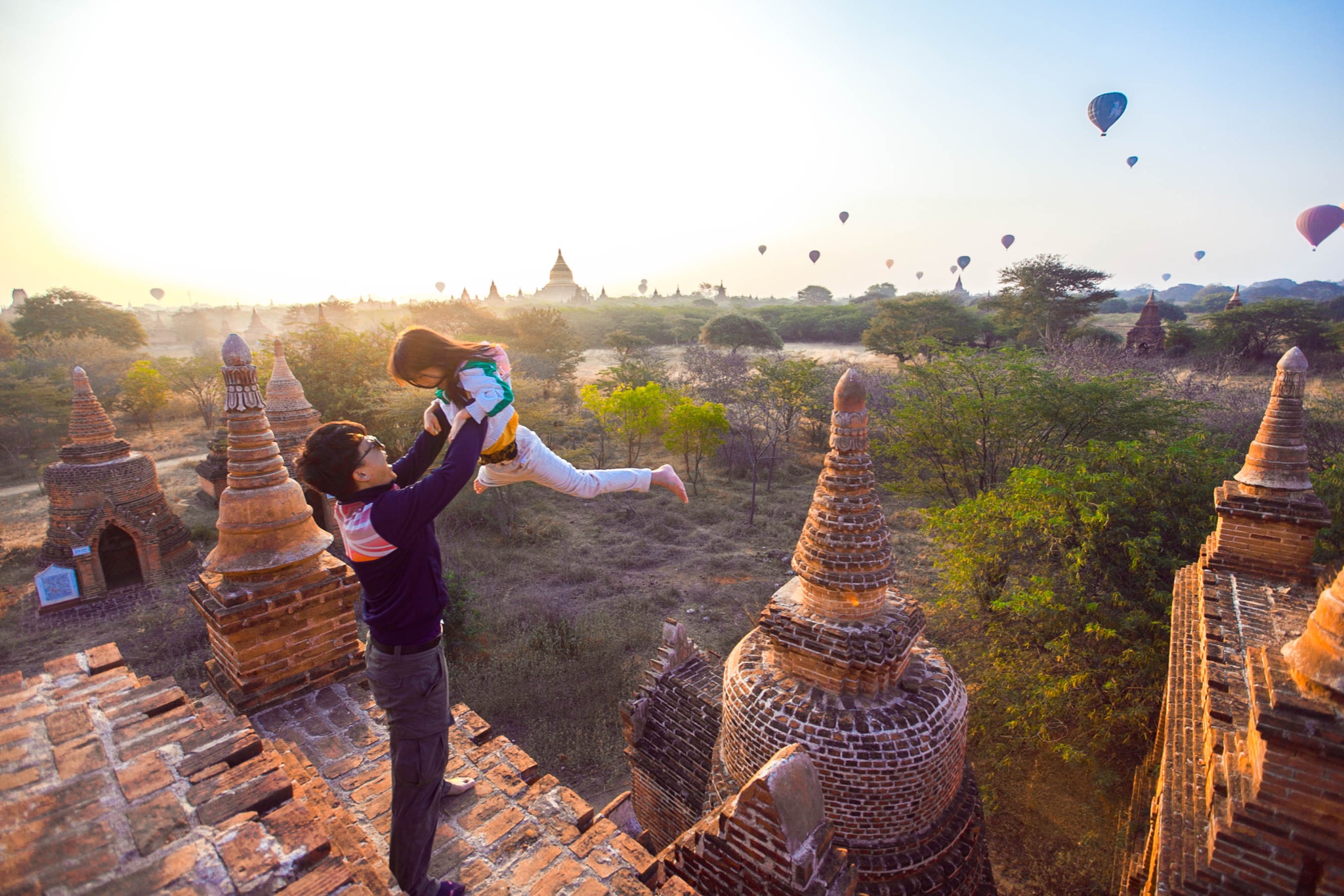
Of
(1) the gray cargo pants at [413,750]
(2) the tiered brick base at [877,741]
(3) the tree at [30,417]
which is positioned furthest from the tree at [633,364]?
(3) the tree at [30,417]

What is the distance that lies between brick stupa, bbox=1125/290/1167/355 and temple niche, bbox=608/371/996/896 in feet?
103

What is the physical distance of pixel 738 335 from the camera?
4072 centimetres

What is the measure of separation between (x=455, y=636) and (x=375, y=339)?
15.9 metres

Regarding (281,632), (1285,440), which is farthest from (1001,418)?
(281,632)

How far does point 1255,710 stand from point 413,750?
12.2 feet

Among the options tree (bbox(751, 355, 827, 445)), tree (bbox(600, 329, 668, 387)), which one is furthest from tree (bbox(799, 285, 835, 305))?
tree (bbox(751, 355, 827, 445))

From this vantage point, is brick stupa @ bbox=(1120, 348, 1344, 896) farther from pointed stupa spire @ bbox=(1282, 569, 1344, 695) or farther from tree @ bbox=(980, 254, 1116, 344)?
tree @ bbox=(980, 254, 1116, 344)

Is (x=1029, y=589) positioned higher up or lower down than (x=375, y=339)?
lower down

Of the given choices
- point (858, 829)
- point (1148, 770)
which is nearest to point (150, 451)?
point (858, 829)

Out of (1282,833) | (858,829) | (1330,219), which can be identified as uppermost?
(1330,219)

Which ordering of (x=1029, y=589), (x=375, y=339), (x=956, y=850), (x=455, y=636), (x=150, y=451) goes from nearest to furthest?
1. (x=956, y=850)
2. (x=1029, y=589)
3. (x=455, y=636)
4. (x=375, y=339)
5. (x=150, y=451)

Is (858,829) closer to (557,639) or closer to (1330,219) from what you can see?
(557,639)

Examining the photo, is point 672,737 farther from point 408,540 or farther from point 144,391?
point 144,391

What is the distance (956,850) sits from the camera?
4445 mm
